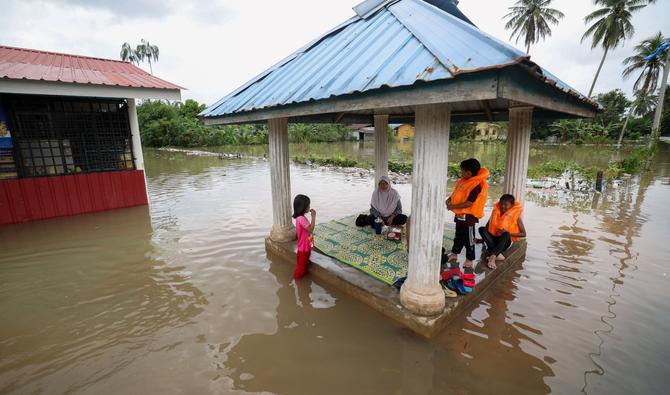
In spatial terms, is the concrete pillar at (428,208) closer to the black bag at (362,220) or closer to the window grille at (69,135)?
the black bag at (362,220)

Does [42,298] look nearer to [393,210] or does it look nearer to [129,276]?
[129,276]

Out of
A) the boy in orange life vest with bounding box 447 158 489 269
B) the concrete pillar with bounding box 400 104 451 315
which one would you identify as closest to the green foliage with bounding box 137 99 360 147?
the boy in orange life vest with bounding box 447 158 489 269

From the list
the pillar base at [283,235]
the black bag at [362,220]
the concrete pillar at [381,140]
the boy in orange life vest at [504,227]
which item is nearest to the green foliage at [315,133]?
the concrete pillar at [381,140]

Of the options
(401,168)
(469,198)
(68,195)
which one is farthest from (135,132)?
(401,168)

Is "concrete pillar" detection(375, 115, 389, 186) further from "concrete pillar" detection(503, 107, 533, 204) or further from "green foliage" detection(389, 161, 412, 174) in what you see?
"green foliage" detection(389, 161, 412, 174)

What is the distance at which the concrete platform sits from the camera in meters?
3.47

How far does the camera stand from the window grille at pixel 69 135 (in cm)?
715

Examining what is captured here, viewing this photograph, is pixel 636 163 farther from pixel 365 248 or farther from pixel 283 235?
pixel 283 235

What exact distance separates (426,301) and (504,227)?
2026mm

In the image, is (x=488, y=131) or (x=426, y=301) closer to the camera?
(x=426, y=301)

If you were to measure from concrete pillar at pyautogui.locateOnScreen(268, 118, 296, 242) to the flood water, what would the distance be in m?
0.63

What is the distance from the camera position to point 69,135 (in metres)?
7.67

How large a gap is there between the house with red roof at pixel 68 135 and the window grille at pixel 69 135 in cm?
2

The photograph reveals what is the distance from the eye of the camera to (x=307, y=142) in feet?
127
